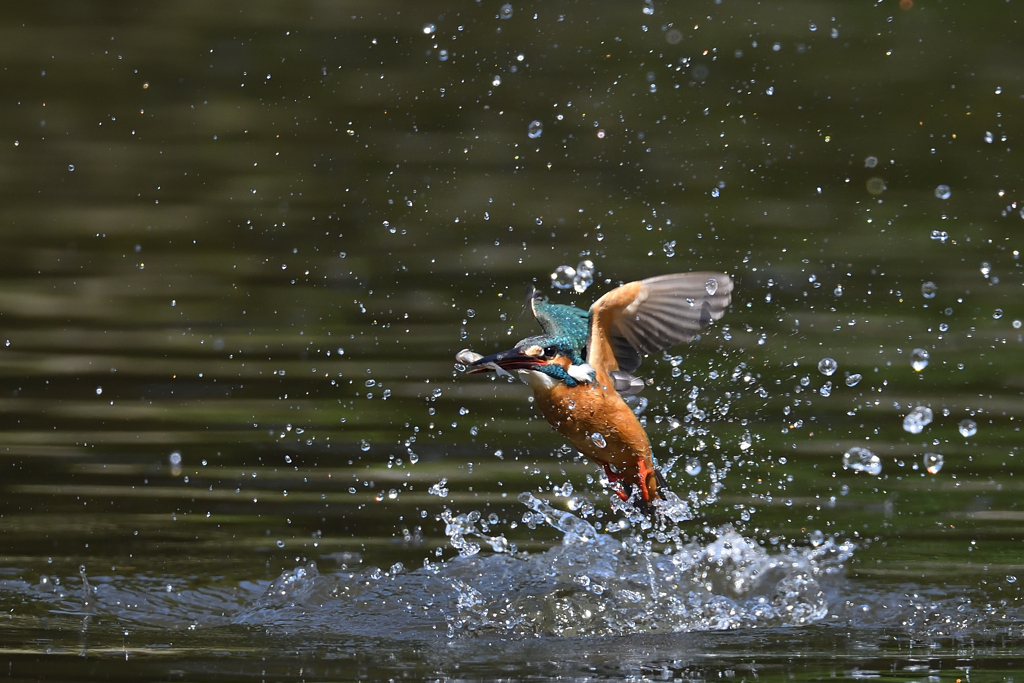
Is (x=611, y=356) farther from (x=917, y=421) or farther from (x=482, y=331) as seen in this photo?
(x=482, y=331)

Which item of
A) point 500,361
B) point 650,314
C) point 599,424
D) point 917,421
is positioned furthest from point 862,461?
point 500,361

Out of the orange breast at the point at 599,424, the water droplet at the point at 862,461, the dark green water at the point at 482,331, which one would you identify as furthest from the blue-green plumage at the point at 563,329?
the water droplet at the point at 862,461

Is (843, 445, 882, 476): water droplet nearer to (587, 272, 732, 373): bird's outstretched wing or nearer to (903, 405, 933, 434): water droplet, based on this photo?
(903, 405, 933, 434): water droplet

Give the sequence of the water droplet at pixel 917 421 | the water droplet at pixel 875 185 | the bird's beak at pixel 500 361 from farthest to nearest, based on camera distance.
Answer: the water droplet at pixel 875 185
the water droplet at pixel 917 421
the bird's beak at pixel 500 361

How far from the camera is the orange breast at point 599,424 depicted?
4734mm

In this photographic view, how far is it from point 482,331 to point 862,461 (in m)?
2.01

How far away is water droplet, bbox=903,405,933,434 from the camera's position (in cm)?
627

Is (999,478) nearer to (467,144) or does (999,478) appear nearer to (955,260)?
(955,260)

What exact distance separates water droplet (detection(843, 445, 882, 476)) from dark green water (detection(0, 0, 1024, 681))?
6cm

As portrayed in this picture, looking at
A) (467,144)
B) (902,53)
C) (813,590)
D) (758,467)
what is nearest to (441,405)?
(758,467)

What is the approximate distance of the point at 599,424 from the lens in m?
4.77

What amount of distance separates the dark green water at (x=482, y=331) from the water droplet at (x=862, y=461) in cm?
6

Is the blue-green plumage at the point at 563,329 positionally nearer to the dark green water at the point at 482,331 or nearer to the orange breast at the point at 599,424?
the orange breast at the point at 599,424

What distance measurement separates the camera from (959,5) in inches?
502
